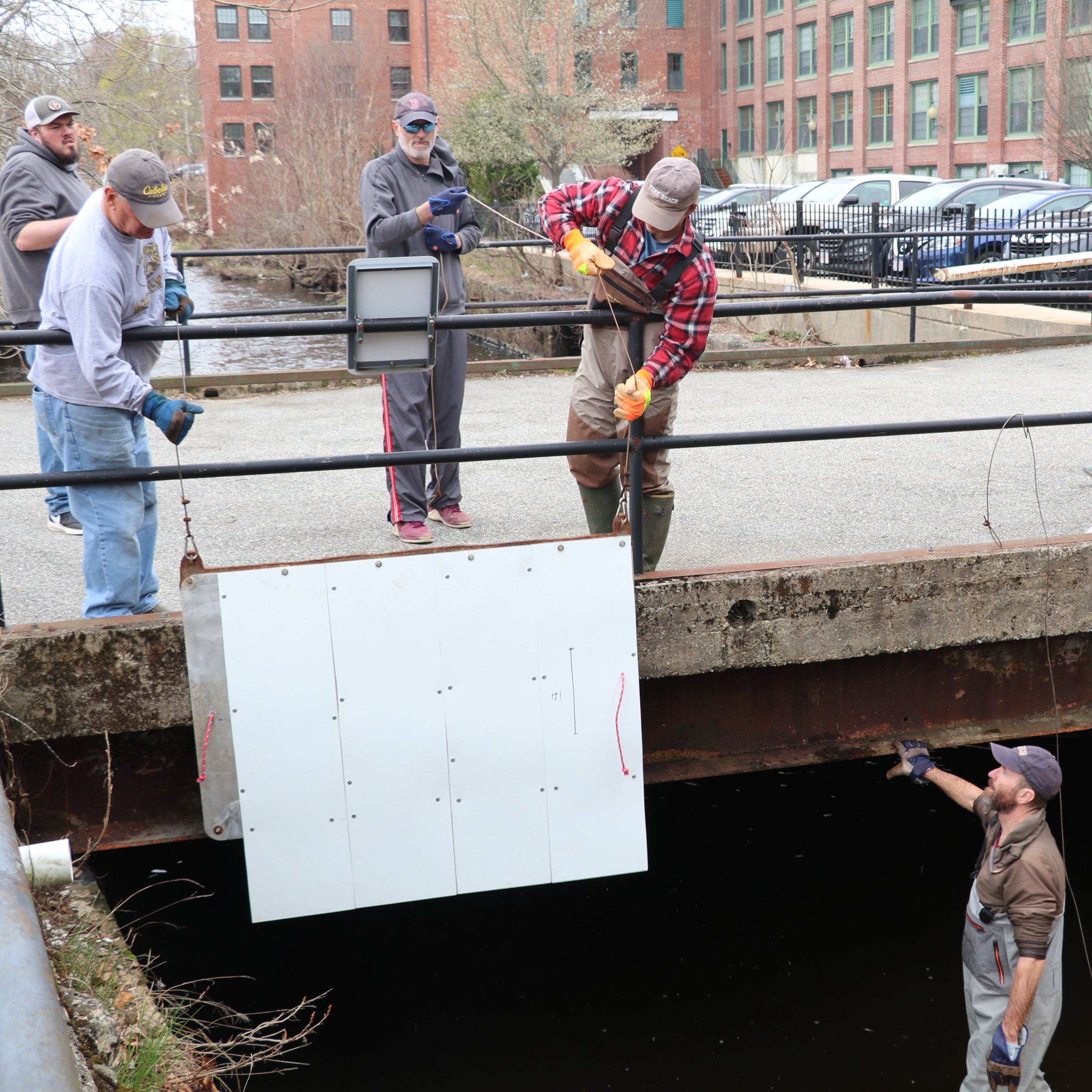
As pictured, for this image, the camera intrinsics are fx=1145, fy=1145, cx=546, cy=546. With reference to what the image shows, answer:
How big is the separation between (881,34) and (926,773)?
48.8 m

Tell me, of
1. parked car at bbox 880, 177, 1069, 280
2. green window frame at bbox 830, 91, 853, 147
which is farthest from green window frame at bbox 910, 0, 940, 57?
parked car at bbox 880, 177, 1069, 280

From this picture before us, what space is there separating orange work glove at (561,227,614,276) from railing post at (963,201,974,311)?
1130 cm

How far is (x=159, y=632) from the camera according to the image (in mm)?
3725

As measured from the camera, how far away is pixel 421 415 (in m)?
5.23

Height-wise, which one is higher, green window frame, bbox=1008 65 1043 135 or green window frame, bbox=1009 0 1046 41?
green window frame, bbox=1009 0 1046 41

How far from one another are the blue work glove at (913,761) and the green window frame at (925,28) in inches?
1788

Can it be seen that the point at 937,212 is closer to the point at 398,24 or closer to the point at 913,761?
the point at 913,761

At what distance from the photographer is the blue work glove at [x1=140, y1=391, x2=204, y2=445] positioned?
11.7ft

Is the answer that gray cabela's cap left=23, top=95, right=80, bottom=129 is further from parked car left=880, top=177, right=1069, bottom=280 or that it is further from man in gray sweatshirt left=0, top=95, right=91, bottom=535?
parked car left=880, top=177, right=1069, bottom=280

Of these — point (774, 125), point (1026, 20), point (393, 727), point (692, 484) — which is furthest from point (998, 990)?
point (774, 125)

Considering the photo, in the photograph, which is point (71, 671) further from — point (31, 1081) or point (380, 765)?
point (31, 1081)

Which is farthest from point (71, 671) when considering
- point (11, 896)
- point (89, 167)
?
point (89, 167)

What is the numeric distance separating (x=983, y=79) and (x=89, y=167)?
124ft

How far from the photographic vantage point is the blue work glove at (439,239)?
16.6ft
